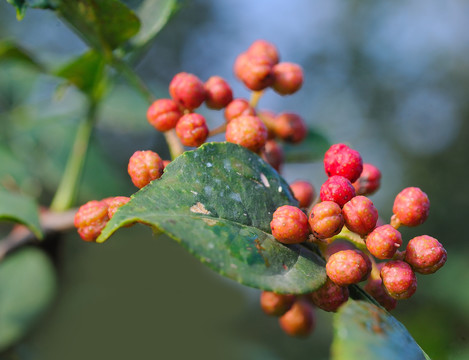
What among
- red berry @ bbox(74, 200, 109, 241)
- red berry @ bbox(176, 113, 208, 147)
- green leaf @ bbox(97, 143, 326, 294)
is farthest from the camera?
red berry @ bbox(176, 113, 208, 147)

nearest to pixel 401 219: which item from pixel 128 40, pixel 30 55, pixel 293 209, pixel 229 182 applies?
pixel 293 209

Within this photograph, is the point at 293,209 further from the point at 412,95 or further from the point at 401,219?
the point at 412,95

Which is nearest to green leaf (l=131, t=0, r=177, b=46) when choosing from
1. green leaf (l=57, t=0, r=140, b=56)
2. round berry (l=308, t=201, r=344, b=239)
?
green leaf (l=57, t=0, r=140, b=56)

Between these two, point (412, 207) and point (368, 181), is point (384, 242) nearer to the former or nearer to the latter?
point (412, 207)

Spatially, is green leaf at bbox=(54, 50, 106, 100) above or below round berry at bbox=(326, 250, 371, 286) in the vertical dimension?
below

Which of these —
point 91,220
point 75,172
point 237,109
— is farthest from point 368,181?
point 75,172

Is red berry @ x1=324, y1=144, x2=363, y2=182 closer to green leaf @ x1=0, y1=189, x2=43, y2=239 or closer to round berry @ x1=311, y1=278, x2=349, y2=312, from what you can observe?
round berry @ x1=311, y1=278, x2=349, y2=312
